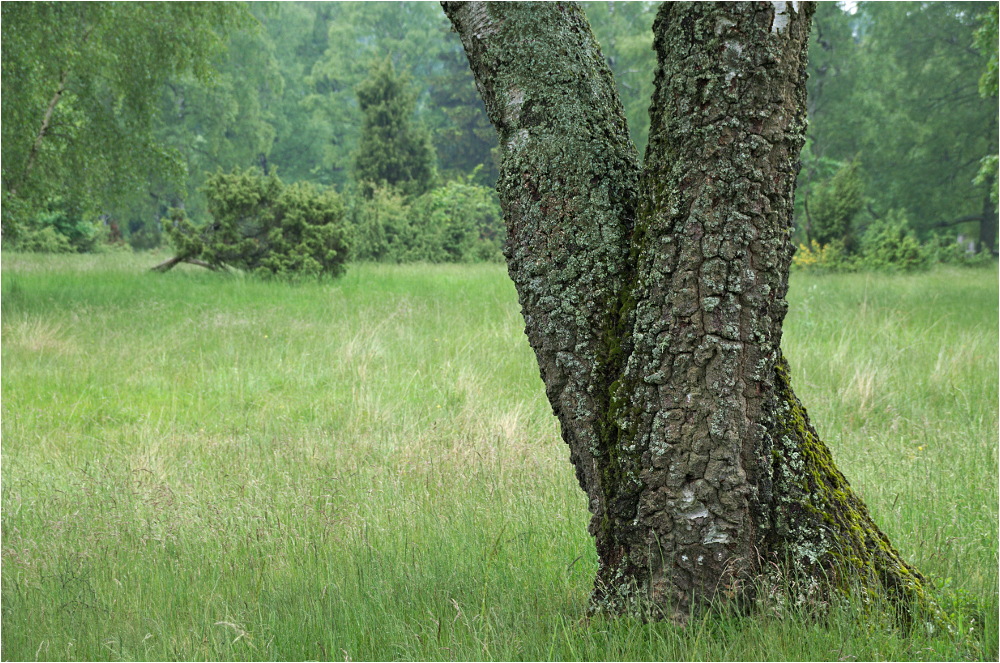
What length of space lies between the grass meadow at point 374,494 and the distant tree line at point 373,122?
4.88 m

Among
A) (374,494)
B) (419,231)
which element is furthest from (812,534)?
(419,231)

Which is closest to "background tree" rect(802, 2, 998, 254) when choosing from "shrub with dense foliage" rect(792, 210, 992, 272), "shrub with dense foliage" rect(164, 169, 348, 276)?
"shrub with dense foliage" rect(792, 210, 992, 272)

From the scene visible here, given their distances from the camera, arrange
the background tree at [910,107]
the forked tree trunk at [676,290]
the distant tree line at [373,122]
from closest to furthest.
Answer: the forked tree trunk at [676,290]
the distant tree line at [373,122]
the background tree at [910,107]

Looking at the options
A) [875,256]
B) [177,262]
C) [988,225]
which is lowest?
[177,262]

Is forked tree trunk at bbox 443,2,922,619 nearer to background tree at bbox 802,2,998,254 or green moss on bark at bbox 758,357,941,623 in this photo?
green moss on bark at bbox 758,357,941,623

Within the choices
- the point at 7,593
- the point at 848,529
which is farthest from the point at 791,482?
the point at 7,593

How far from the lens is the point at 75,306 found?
35.5 ft

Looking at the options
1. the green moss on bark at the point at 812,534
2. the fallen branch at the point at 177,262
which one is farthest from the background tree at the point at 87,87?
the green moss on bark at the point at 812,534

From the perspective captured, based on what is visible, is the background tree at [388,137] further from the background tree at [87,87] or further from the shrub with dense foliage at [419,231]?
the background tree at [87,87]

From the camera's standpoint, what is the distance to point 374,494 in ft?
12.4

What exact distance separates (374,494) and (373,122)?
26.0 meters

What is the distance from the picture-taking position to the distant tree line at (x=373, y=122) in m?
11.4

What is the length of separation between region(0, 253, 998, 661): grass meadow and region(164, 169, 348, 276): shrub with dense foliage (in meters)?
5.30

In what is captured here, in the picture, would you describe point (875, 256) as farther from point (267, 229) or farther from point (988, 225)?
point (267, 229)
